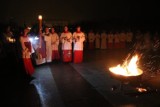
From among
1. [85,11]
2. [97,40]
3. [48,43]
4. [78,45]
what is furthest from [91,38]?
[48,43]

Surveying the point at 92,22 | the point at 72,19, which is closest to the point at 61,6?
the point at 72,19

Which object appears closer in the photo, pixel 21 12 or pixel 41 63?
pixel 41 63

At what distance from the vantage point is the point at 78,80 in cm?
1076

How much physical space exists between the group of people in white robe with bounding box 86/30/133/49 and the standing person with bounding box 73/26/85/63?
6128mm

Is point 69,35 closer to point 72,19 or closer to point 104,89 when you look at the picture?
point 104,89

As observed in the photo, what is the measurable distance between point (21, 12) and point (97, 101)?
16.1m

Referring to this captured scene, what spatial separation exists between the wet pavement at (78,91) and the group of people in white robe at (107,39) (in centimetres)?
836

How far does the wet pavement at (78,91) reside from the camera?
8078mm

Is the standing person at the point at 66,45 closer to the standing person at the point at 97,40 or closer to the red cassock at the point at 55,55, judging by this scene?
the red cassock at the point at 55,55

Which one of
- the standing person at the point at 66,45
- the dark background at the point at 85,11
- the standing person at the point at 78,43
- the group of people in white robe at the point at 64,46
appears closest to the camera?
the group of people in white robe at the point at 64,46

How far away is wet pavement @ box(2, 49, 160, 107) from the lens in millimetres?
8078

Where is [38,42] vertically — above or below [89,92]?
above

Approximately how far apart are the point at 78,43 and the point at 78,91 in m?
5.54

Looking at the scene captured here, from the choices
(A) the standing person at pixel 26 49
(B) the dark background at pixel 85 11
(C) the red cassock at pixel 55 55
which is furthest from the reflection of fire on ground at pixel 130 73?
(B) the dark background at pixel 85 11
